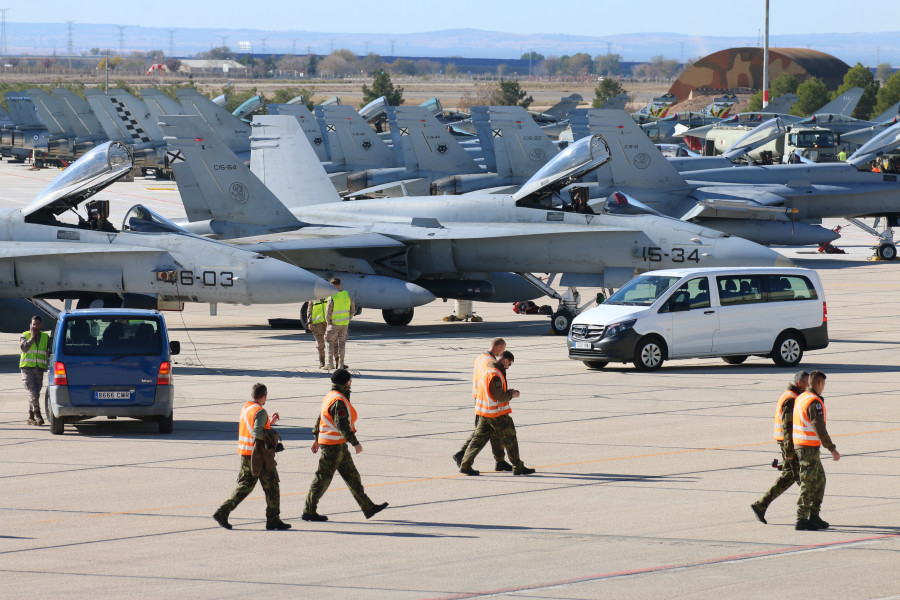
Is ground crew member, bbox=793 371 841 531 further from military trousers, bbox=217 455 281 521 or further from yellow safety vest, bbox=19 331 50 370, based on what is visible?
yellow safety vest, bbox=19 331 50 370

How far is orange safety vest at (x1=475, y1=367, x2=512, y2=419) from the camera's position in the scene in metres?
13.2

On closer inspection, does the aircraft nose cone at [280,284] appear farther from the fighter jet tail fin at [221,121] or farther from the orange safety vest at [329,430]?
the fighter jet tail fin at [221,121]

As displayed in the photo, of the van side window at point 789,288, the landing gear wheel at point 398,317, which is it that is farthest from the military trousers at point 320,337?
the van side window at point 789,288

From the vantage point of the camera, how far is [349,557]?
10148mm

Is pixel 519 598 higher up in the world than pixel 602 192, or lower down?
lower down

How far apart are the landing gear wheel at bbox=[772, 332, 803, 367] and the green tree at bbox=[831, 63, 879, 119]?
8168cm

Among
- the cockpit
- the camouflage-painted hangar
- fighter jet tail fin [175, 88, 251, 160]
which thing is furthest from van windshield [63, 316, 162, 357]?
the camouflage-painted hangar

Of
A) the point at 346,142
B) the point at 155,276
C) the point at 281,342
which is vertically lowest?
the point at 281,342

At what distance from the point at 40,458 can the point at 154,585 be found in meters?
5.61

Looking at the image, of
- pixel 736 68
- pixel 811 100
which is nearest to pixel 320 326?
pixel 811 100

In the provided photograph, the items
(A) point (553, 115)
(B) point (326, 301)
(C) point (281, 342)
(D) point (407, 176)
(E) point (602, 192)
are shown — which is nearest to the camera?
(B) point (326, 301)

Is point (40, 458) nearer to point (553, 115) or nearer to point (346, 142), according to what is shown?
point (346, 142)

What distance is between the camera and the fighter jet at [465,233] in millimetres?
26094

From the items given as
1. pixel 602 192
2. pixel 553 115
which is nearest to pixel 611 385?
pixel 602 192
